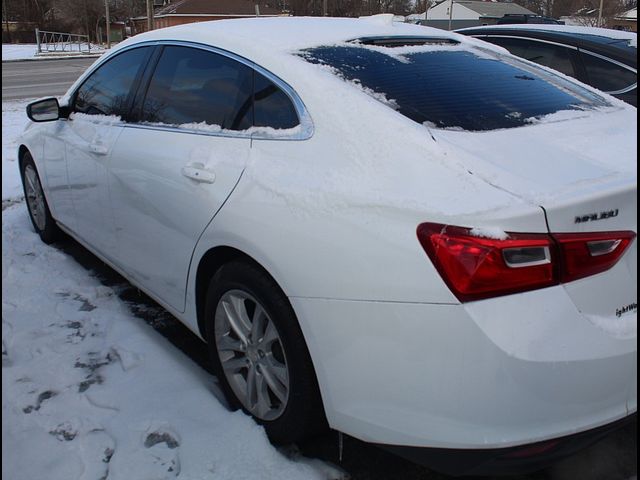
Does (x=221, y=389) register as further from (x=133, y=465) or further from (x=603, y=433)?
(x=603, y=433)

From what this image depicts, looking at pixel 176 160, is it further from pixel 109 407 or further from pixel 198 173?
pixel 109 407

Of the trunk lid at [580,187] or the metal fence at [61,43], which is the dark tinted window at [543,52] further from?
the metal fence at [61,43]

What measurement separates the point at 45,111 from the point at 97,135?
0.72m

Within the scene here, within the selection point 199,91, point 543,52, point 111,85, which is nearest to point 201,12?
point 543,52

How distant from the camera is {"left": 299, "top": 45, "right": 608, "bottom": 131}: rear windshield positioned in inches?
90.4

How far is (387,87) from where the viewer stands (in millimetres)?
2387

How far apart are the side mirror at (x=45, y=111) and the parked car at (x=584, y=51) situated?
4.15 metres

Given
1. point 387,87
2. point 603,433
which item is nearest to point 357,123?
point 387,87

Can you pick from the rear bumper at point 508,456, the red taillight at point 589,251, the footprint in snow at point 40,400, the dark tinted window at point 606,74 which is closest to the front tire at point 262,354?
the rear bumper at point 508,456

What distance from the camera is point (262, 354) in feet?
8.06

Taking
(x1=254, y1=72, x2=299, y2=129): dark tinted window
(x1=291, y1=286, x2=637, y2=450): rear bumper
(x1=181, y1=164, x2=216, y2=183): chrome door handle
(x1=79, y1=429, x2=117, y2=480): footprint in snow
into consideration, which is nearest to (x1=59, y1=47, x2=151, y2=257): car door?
(x1=181, y1=164, x2=216, y2=183): chrome door handle

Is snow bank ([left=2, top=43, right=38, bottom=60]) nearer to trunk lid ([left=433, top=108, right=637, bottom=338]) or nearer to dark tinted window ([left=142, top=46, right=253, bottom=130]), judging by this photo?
dark tinted window ([left=142, top=46, right=253, bottom=130])

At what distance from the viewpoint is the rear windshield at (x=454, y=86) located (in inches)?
90.4

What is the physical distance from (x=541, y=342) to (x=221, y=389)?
1567 mm
